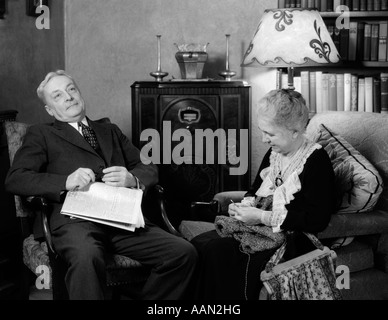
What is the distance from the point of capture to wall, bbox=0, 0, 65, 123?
3.64 meters

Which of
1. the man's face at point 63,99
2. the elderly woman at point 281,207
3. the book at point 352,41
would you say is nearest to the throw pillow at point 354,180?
the elderly woman at point 281,207

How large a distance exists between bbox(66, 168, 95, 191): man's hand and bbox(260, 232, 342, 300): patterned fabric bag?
79 cm

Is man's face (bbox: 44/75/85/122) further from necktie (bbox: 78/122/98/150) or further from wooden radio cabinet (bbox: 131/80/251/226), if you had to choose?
wooden radio cabinet (bbox: 131/80/251/226)

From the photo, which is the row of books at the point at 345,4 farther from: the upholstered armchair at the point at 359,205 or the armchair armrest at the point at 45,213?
the armchair armrest at the point at 45,213

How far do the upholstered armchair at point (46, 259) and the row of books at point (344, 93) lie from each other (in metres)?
1.58

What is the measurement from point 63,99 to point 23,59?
1.17 meters

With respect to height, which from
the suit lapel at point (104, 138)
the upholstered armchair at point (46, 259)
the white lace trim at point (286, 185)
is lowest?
the upholstered armchair at point (46, 259)

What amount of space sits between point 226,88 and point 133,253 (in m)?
1.63

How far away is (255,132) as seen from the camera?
4.61 m

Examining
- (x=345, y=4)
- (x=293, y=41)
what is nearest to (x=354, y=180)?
(x=293, y=41)

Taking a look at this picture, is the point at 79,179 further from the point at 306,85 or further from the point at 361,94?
the point at 361,94

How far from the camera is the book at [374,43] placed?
4.12m
